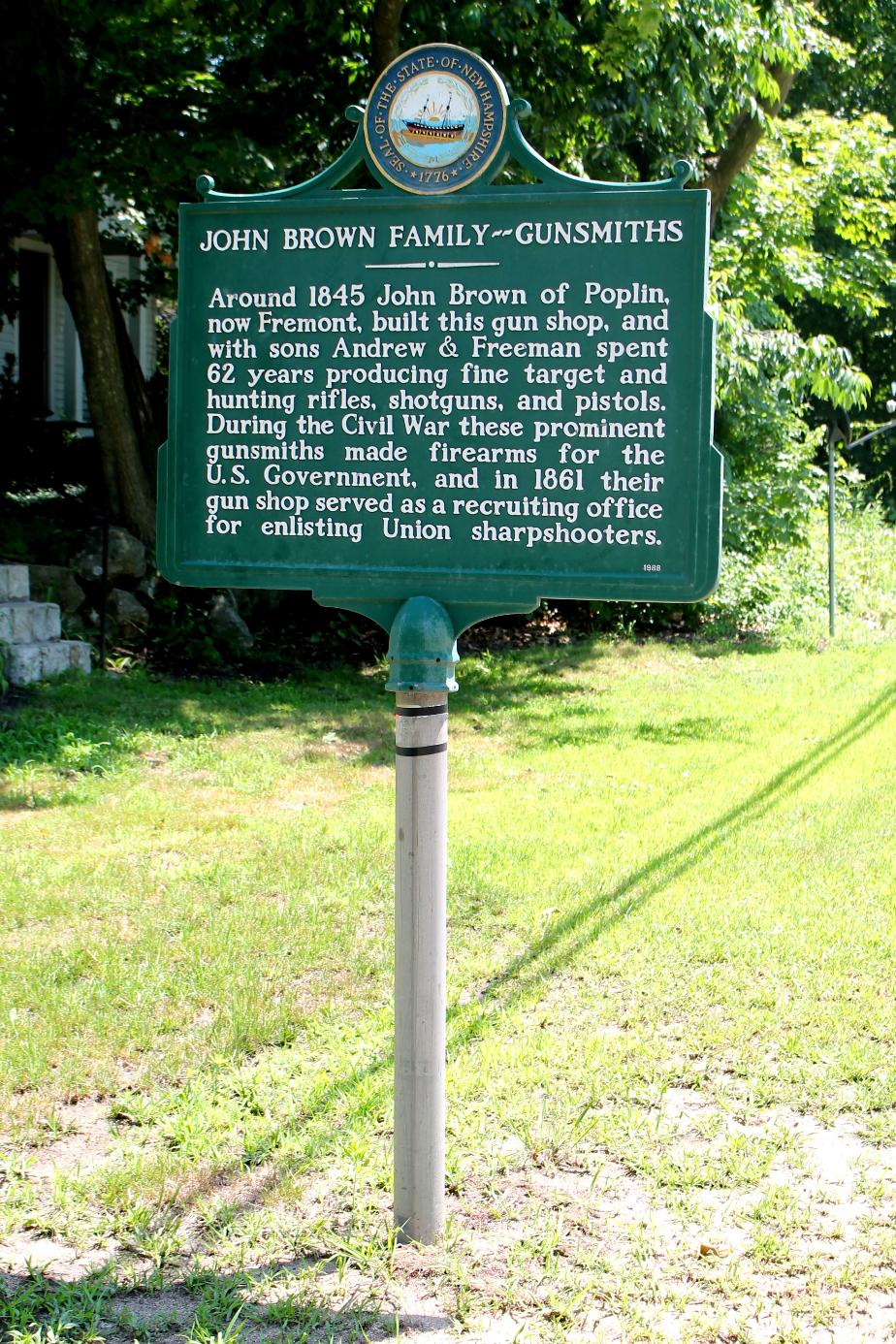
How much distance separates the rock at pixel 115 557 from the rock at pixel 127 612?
20 centimetres

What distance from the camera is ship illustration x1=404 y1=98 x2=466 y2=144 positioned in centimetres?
304

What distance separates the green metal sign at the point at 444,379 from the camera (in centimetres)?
306

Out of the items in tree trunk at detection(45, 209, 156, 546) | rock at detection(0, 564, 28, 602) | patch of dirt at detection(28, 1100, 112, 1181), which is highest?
tree trunk at detection(45, 209, 156, 546)

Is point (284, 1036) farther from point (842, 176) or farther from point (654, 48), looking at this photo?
point (842, 176)

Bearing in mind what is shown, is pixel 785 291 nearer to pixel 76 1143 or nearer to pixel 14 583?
pixel 14 583

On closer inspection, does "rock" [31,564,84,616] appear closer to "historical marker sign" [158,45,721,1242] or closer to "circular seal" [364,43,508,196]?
"historical marker sign" [158,45,721,1242]

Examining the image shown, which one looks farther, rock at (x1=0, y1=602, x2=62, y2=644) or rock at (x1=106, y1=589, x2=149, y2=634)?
rock at (x1=106, y1=589, x2=149, y2=634)

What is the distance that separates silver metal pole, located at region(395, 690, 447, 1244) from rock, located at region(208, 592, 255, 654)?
9211mm

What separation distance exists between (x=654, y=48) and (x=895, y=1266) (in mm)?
10025

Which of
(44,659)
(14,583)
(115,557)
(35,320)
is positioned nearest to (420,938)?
(44,659)

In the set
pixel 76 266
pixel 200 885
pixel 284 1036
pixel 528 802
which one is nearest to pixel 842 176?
pixel 76 266

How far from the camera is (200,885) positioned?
18.9 ft

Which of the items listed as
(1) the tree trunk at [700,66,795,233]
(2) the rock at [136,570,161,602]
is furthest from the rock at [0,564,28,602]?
(1) the tree trunk at [700,66,795,233]

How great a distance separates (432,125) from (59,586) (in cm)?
918
